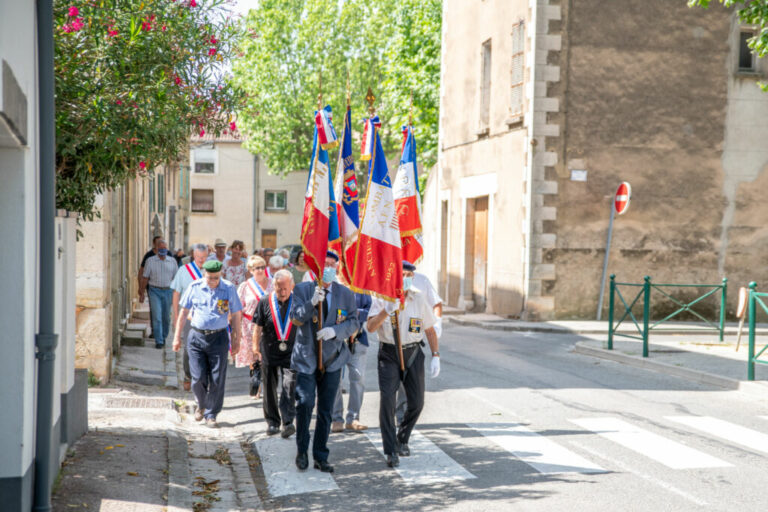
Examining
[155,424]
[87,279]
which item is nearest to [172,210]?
[87,279]

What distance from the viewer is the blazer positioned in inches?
285

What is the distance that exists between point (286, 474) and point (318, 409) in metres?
0.59

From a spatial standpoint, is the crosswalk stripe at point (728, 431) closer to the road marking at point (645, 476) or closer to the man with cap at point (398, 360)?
the road marking at point (645, 476)

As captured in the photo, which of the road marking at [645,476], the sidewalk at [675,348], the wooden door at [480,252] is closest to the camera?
the road marking at [645,476]

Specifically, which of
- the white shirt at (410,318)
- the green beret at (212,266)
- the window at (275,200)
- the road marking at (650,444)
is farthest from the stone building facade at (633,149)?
the window at (275,200)

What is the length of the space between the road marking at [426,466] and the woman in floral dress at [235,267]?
5.92 meters

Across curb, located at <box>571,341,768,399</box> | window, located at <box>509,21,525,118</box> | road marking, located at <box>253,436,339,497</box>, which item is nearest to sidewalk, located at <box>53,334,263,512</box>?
road marking, located at <box>253,436,339,497</box>

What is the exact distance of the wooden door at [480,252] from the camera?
76.2ft

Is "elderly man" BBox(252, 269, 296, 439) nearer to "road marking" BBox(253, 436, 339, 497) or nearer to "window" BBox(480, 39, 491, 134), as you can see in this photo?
"road marking" BBox(253, 436, 339, 497)

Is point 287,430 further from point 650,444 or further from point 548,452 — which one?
point 650,444

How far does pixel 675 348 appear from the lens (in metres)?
15.0

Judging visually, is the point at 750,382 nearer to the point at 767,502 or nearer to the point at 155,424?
the point at 767,502

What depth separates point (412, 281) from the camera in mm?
7762

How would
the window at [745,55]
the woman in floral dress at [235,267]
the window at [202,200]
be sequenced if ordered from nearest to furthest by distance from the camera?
the woman in floral dress at [235,267] < the window at [745,55] < the window at [202,200]
